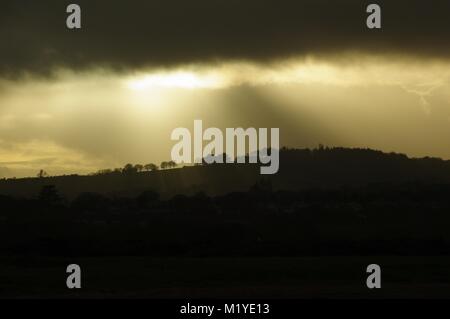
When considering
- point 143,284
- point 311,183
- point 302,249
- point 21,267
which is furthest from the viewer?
point 311,183

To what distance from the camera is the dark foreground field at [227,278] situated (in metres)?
32.4

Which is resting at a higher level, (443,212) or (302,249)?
(443,212)

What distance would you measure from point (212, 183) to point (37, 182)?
41993 millimetres

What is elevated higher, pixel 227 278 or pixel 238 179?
pixel 238 179

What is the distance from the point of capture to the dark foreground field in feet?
106

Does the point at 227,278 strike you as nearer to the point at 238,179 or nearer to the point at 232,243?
the point at 232,243

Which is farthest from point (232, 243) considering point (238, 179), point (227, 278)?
point (238, 179)

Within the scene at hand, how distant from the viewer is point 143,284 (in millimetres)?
36281

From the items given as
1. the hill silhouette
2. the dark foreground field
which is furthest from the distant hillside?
the dark foreground field

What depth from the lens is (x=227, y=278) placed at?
3978cm

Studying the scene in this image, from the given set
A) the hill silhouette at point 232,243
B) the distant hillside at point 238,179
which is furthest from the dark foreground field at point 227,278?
the distant hillside at point 238,179

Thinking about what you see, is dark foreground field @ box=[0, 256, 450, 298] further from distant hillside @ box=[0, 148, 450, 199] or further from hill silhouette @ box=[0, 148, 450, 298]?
distant hillside @ box=[0, 148, 450, 199]
